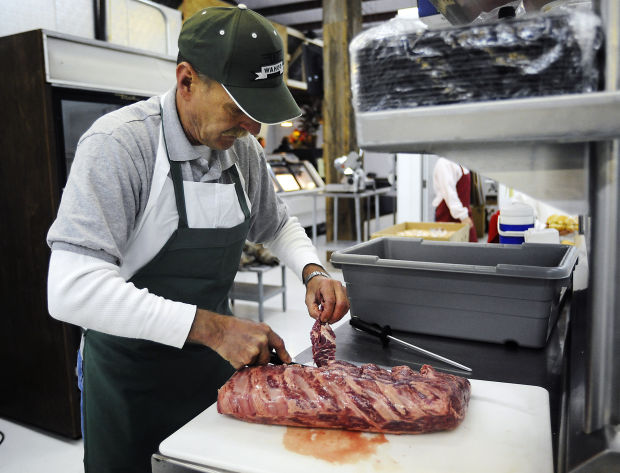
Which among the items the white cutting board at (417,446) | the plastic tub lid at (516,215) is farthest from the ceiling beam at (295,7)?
the white cutting board at (417,446)

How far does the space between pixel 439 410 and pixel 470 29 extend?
2.52ft

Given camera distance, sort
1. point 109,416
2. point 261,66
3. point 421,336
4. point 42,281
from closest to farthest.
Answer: point 261,66, point 109,416, point 421,336, point 42,281

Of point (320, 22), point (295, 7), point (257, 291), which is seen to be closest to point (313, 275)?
point (257, 291)

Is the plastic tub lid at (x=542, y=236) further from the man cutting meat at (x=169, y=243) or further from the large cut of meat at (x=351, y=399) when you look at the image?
the large cut of meat at (x=351, y=399)

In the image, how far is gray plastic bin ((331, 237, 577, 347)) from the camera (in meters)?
1.51

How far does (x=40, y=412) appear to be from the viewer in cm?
319

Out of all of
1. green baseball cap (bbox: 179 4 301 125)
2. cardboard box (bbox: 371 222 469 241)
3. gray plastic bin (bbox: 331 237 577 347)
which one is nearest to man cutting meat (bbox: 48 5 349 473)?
green baseball cap (bbox: 179 4 301 125)

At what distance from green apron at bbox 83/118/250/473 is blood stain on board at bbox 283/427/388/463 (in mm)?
630

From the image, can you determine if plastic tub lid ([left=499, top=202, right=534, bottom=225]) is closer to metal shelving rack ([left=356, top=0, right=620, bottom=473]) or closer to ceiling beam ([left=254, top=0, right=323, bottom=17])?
metal shelving rack ([left=356, top=0, right=620, bottom=473])

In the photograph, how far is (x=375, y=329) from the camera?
1.67 metres

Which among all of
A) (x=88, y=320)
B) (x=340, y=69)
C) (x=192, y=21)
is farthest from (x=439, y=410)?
(x=340, y=69)

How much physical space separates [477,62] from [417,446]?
2.53 ft

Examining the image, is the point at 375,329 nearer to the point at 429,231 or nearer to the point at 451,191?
the point at 429,231

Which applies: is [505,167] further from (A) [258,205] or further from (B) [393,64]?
(A) [258,205]
